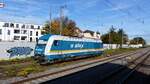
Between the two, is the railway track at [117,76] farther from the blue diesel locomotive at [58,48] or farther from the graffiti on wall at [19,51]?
the graffiti on wall at [19,51]

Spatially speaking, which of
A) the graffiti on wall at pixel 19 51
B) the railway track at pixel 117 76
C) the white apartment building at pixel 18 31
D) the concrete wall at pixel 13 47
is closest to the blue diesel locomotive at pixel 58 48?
the concrete wall at pixel 13 47

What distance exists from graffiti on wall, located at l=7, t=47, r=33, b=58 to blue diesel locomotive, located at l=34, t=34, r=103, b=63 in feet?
22.2

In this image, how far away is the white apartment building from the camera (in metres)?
112

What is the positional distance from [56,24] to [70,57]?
73.5 meters

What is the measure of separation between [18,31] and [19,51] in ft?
280

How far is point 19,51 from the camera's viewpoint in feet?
122

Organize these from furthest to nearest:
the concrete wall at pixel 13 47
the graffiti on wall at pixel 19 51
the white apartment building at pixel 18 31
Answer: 1. the white apartment building at pixel 18 31
2. the graffiti on wall at pixel 19 51
3. the concrete wall at pixel 13 47

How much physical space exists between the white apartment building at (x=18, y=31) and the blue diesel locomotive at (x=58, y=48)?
72.4 metres

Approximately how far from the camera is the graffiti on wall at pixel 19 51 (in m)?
35.7

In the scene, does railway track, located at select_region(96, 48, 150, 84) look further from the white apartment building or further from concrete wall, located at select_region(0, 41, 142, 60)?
the white apartment building

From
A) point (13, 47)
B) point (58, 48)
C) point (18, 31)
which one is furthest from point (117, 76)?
point (18, 31)

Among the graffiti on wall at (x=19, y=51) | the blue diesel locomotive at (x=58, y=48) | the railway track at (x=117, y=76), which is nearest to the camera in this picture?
the railway track at (x=117, y=76)

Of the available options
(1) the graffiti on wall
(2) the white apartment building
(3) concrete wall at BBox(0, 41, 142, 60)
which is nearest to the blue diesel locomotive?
(3) concrete wall at BBox(0, 41, 142, 60)

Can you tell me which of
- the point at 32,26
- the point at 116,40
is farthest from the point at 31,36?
the point at 116,40
